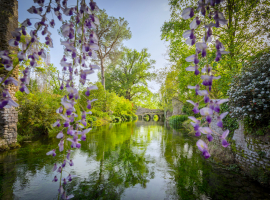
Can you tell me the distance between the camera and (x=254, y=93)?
332 cm

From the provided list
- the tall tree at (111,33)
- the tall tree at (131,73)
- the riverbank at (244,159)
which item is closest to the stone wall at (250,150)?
the riverbank at (244,159)

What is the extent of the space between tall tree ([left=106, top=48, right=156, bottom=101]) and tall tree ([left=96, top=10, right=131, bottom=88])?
1017cm

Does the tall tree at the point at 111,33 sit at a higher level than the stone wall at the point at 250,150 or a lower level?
higher

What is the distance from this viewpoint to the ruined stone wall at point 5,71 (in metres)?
4.89

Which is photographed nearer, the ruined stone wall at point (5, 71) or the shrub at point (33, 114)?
the ruined stone wall at point (5, 71)

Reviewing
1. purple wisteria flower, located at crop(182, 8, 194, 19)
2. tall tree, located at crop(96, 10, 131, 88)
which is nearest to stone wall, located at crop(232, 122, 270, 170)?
purple wisteria flower, located at crop(182, 8, 194, 19)

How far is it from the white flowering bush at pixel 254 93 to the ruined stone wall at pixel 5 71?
6.97 m

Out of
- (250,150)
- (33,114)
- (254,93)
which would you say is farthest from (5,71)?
(250,150)

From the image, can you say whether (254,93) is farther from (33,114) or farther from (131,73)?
(131,73)

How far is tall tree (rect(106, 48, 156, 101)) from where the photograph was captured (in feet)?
92.2

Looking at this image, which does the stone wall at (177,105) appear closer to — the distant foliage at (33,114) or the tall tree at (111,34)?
the tall tree at (111,34)

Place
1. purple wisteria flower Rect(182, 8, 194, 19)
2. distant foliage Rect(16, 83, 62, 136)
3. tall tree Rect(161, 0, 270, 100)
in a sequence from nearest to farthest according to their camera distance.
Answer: purple wisteria flower Rect(182, 8, 194, 19)
tall tree Rect(161, 0, 270, 100)
distant foliage Rect(16, 83, 62, 136)

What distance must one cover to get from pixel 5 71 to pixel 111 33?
1252cm

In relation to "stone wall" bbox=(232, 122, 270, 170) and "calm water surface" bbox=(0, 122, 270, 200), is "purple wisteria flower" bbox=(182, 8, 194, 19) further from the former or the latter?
"stone wall" bbox=(232, 122, 270, 170)
